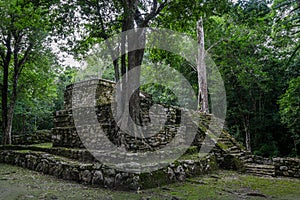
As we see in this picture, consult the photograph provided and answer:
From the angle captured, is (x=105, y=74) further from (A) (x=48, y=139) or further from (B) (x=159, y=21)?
(B) (x=159, y=21)


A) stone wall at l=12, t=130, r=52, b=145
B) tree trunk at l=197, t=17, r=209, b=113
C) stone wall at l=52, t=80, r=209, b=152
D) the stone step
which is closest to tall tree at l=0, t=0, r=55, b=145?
stone wall at l=12, t=130, r=52, b=145

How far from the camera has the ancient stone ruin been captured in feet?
16.9

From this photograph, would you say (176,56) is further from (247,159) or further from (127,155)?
(127,155)

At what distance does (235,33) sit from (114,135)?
10.3 meters

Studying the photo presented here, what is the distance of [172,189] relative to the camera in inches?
194

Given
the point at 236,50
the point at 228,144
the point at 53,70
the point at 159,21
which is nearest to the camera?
the point at 159,21

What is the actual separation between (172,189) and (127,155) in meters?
1.27

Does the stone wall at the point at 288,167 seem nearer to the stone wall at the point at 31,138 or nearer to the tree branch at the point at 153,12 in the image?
the tree branch at the point at 153,12

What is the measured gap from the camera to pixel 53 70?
534 inches

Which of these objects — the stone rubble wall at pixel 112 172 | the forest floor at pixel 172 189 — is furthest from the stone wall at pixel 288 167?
the stone rubble wall at pixel 112 172

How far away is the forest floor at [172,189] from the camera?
14.4ft

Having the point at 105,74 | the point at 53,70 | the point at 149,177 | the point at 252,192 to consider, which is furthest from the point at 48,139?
the point at 105,74

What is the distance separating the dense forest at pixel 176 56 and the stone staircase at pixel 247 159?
11.1ft

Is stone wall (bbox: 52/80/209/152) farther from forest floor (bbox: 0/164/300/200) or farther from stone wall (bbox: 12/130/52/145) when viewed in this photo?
stone wall (bbox: 12/130/52/145)
